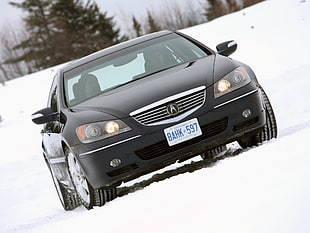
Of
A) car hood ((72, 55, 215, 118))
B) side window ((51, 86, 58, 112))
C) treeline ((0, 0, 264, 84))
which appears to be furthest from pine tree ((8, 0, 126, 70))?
car hood ((72, 55, 215, 118))

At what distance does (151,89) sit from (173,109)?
0.39m

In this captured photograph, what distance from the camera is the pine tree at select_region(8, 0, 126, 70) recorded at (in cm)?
4569

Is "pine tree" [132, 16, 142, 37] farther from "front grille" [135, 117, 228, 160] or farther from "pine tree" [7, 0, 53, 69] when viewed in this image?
"front grille" [135, 117, 228, 160]

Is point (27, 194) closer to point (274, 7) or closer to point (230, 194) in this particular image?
point (230, 194)

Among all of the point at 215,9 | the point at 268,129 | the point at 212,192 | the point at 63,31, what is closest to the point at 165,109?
the point at 268,129

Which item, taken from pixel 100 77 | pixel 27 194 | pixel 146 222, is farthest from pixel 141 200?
pixel 27 194

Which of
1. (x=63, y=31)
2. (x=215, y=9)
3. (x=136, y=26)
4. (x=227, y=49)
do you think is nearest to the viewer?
(x=227, y=49)

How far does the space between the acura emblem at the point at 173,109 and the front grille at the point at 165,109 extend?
2 centimetres

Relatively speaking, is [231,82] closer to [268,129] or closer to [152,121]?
[268,129]

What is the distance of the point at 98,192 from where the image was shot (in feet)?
15.3

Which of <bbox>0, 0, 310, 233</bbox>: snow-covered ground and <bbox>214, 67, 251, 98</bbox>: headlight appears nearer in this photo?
<bbox>0, 0, 310, 233</bbox>: snow-covered ground

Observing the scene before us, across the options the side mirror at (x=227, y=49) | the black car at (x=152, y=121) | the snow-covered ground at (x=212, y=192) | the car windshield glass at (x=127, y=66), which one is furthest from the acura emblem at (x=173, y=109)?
the side mirror at (x=227, y=49)

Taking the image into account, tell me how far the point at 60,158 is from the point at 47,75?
70.1 ft

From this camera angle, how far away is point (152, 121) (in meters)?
4.38
